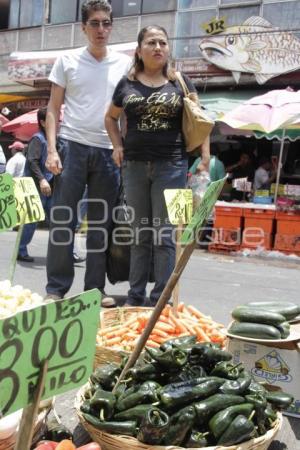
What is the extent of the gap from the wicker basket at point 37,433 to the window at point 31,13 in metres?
18.1

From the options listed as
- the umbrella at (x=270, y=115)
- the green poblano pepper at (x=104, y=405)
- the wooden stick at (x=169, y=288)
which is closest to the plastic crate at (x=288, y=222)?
the umbrella at (x=270, y=115)

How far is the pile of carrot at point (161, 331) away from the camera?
2.91 metres

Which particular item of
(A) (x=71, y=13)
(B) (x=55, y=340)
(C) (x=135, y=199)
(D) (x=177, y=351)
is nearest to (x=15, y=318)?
(B) (x=55, y=340)

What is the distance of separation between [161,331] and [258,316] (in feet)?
2.13

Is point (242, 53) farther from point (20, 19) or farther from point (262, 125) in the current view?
point (20, 19)

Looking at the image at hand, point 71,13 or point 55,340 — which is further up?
point 71,13

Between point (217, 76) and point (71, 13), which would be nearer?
point (217, 76)

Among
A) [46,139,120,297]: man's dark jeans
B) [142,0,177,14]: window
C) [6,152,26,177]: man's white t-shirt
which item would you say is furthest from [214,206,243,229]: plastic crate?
[142,0,177,14]: window

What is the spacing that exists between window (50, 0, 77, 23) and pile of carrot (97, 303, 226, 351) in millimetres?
16089

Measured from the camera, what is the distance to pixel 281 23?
1320 cm

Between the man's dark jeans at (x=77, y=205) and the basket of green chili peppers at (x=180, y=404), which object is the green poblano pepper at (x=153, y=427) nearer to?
the basket of green chili peppers at (x=180, y=404)

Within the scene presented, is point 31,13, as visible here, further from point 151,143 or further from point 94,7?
point 151,143

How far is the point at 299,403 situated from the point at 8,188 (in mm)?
1720

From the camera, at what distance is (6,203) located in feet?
8.51
